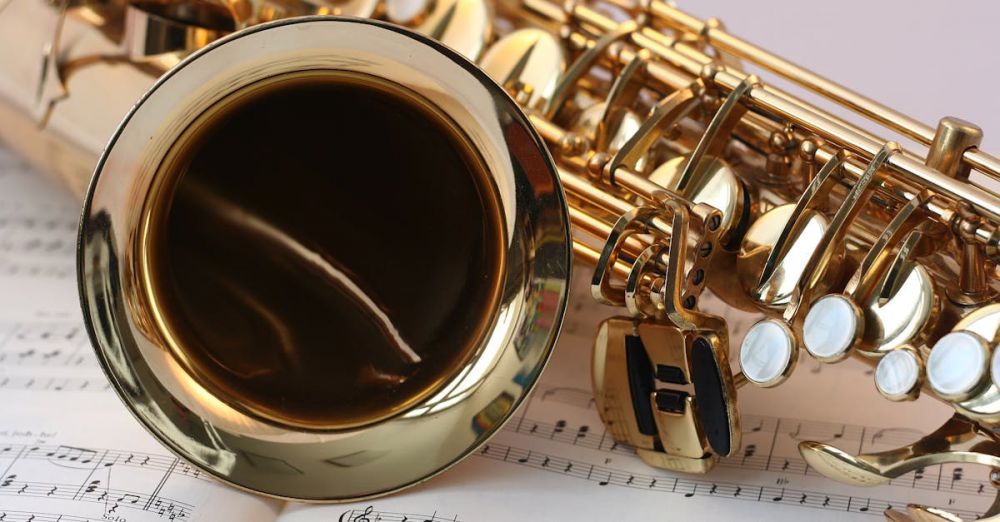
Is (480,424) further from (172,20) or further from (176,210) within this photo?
(172,20)

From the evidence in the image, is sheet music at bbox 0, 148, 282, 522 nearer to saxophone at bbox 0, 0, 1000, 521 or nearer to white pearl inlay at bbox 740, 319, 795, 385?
saxophone at bbox 0, 0, 1000, 521

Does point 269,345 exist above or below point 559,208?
below

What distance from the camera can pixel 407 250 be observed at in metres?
1.28

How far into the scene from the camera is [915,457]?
3.49 feet

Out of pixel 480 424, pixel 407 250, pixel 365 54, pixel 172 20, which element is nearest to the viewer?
pixel 365 54

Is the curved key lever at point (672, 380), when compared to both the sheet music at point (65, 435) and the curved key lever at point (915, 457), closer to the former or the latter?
the curved key lever at point (915, 457)

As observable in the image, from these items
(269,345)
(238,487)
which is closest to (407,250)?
(269,345)

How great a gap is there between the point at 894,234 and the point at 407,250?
1.69ft

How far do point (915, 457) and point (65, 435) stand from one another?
89 centimetres

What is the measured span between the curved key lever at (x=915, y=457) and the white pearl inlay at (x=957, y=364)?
0.10m

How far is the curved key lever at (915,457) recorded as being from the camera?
3.46 feet

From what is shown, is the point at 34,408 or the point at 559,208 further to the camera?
the point at 34,408

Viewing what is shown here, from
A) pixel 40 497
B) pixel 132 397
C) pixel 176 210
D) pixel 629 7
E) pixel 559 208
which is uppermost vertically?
pixel 629 7

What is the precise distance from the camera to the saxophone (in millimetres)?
1066
